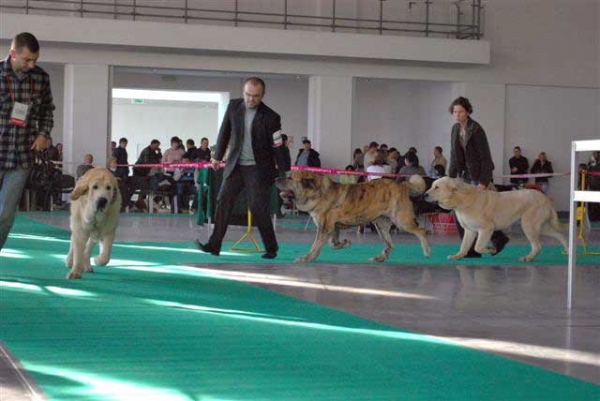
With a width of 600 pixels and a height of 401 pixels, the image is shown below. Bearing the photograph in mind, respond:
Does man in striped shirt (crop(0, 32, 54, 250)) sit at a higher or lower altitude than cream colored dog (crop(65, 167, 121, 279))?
higher

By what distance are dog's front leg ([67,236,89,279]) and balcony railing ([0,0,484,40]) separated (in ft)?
49.4

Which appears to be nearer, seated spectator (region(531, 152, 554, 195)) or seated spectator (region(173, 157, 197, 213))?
seated spectator (region(173, 157, 197, 213))

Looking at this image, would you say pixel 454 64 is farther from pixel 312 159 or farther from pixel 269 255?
pixel 269 255

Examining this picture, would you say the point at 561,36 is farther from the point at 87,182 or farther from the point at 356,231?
the point at 87,182

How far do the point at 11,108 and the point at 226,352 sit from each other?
3006 millimetres

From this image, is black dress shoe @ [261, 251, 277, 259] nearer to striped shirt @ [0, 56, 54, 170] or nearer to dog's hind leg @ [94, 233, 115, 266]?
dog's hind leg @ [94, 233, 115, 266]

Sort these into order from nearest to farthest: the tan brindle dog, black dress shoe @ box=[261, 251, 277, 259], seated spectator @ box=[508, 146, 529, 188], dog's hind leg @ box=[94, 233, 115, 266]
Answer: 1. dog's hind leg @ box=[94, 233, 115, 266]
2. the tan brindle dog
3. black dress shoe @ box=[261, 251, 277, 259]
4. seated spectator @ box=[508, 146, 529, 188]

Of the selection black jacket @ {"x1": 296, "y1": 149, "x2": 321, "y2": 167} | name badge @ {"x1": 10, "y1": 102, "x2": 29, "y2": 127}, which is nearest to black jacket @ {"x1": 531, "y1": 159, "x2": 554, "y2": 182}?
black jacket @ {"x1": 296, "y1": 149, "x2": 321, "y2": 167}

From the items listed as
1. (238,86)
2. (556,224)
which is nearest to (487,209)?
(556,224)

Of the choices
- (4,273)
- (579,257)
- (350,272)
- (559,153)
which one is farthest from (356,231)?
(559,153)

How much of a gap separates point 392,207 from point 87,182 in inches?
135

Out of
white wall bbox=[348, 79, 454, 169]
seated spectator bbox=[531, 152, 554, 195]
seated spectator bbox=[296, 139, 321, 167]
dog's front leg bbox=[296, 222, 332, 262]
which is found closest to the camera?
dog's front leg bbox=[296, 222, 332, 262]

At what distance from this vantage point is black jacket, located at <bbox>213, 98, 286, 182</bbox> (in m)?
8.36

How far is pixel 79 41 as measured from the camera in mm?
20562
